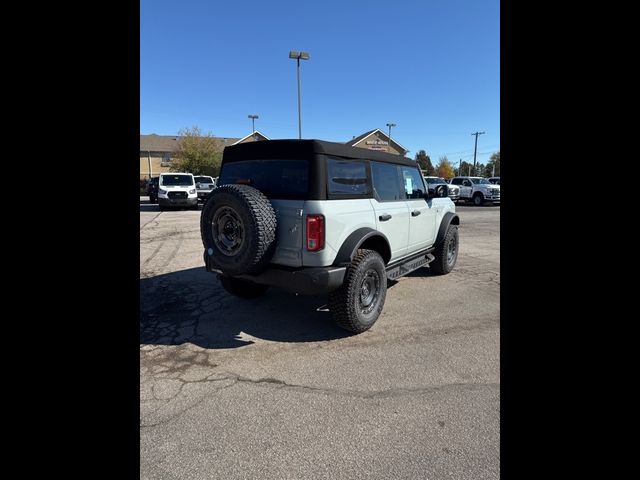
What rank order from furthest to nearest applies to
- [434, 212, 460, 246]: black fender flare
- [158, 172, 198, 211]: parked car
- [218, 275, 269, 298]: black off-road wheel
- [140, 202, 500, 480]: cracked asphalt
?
[158, 172, 198, 211]: parked car < [434, 212, 460, 246]: black fender flare < [218, 275, 269, 298]: black off-road wheel < [140, 202, 500, 480]: cracked asphalt

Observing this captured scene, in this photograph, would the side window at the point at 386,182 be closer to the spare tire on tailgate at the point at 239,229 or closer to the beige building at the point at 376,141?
the spare tire on tailgate at the point at 239,229

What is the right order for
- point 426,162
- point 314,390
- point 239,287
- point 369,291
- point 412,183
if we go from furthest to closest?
point 426,162
point 412,183
point 239,287
point 369,291
point 314,390

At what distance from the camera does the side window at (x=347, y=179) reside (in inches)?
138

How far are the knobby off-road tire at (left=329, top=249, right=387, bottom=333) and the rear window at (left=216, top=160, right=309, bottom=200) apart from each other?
95cm

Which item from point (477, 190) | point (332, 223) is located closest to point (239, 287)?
point (332, 223)

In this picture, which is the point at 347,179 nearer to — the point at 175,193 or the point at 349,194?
the point at 349,194

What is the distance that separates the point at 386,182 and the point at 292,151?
1.49 metres

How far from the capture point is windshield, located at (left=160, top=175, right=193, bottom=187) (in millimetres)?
17828

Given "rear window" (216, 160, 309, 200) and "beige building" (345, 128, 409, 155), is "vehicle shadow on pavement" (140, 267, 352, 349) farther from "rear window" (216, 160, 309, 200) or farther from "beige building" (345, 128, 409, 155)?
"beige building" (345, 128, 409, 155)

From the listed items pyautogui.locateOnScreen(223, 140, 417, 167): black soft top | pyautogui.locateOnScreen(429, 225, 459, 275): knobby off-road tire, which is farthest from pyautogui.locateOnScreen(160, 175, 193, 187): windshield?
pyautogui.locateOnScreen(429, 225, 459, 275): knobby off-road tire

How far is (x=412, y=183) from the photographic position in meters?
5.09
